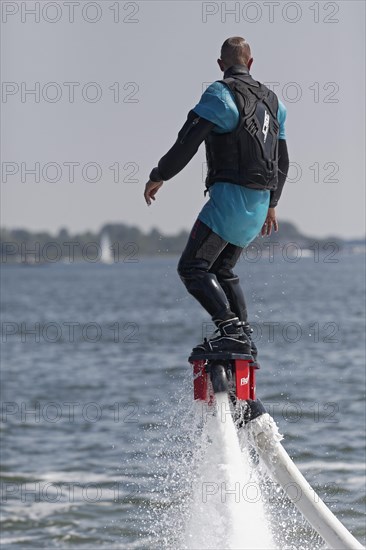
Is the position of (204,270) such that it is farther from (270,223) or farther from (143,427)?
(143,427)

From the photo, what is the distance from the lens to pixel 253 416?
9133 mm

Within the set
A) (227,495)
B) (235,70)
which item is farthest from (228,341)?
(235,70)

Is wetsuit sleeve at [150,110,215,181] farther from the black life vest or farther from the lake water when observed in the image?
the lake water

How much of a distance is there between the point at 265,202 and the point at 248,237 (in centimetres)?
28

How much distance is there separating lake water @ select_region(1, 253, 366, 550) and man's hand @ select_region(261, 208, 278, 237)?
37cm

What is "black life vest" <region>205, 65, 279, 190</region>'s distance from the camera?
29.0 feet

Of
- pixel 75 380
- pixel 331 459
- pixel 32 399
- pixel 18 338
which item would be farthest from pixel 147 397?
pixel 18 338

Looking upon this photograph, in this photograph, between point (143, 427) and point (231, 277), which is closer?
point (231, 277)

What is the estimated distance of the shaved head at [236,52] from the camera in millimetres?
9000

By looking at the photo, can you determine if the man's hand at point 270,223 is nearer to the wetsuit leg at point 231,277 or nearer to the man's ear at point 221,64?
Result: the wetsuit leg at point 231,277

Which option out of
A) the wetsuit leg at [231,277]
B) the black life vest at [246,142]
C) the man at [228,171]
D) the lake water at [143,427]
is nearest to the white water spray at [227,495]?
the lake water at [143,427]

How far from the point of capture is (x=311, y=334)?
53.6 metres

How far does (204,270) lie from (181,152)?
0.87 meters

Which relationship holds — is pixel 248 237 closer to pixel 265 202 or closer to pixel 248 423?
pixel 265 202
